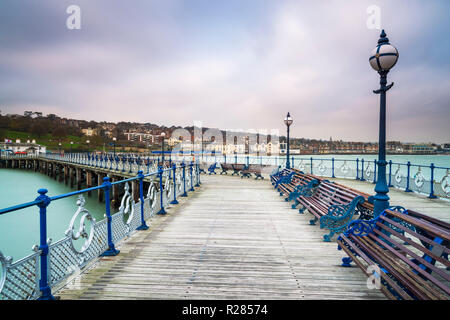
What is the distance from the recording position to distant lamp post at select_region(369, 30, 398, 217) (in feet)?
15.6

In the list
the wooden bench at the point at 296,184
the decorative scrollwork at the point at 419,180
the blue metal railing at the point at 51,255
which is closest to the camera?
the blue metal railing at the point at 51,255

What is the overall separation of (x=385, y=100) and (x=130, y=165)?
83.9ft

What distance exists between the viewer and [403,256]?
119 inches

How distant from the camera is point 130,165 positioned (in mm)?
26797

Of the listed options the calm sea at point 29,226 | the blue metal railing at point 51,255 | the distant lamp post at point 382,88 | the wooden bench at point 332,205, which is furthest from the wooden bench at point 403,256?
the calm sea at point 29,226

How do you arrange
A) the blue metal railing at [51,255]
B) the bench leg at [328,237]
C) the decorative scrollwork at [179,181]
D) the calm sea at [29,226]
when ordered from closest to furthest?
the blue metal railing at [51,255]
the bench leg at [328,237]
the decorative scrollwork at [179,181]
the calm sea at [29,226]

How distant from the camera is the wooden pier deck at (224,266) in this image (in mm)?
3404

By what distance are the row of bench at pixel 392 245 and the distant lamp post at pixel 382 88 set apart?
1.24 ft

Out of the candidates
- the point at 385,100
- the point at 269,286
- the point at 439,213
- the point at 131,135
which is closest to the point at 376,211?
the point at 385,100

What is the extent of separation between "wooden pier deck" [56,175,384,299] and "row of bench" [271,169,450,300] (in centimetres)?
39

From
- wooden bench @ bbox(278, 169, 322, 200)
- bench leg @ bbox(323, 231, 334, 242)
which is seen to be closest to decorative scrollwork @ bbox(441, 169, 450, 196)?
wooden bench @ bbox(278, 169, 322, 200)

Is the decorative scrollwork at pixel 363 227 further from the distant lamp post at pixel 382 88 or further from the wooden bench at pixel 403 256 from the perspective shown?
the distant lamp post at pixel 382 88

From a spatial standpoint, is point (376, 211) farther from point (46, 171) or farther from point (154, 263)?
point (46, 171)

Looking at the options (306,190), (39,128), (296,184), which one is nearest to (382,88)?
(306,190)
